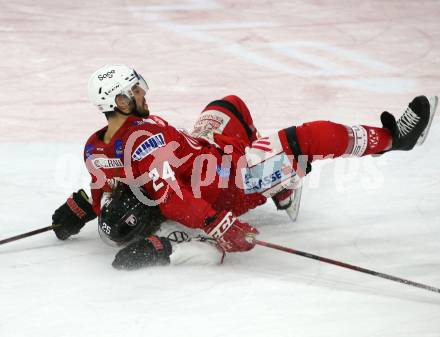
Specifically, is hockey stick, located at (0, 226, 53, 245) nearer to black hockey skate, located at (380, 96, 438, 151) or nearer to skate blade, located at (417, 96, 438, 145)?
black hockey skate, located at (380, 96, 438, 151)

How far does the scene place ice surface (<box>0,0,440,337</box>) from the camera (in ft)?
10.8

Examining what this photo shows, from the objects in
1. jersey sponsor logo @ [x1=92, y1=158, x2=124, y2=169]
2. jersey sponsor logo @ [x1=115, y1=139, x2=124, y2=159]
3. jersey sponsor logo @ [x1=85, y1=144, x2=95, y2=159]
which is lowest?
jersey sponsor logo @ [x1=92, y1=158, x2=124, y2=169]

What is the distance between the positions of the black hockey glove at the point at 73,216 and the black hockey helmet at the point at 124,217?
251 millimetres

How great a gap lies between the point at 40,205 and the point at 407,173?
Answer: 1985 millimetres

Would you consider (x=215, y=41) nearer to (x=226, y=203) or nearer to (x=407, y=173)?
(x=407, y=173)

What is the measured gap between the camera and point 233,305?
3.34m

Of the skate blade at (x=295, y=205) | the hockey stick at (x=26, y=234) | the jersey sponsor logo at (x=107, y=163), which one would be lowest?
the hockey stick at (x=26, y=234)

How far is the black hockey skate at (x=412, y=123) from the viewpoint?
399cm

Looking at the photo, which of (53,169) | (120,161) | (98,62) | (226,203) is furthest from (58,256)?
(98,62)

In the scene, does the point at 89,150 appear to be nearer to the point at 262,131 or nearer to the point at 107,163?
the point at 107,163

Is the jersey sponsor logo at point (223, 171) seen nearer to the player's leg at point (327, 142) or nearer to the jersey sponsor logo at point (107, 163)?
the player's leg at point (327, 142)

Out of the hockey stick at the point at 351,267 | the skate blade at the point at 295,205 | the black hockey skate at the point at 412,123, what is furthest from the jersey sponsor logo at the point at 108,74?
the black hockey skate at the point at 412,123

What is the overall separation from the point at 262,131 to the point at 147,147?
1.93 m

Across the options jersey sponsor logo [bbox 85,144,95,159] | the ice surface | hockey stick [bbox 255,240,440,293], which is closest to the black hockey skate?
the ice surface
